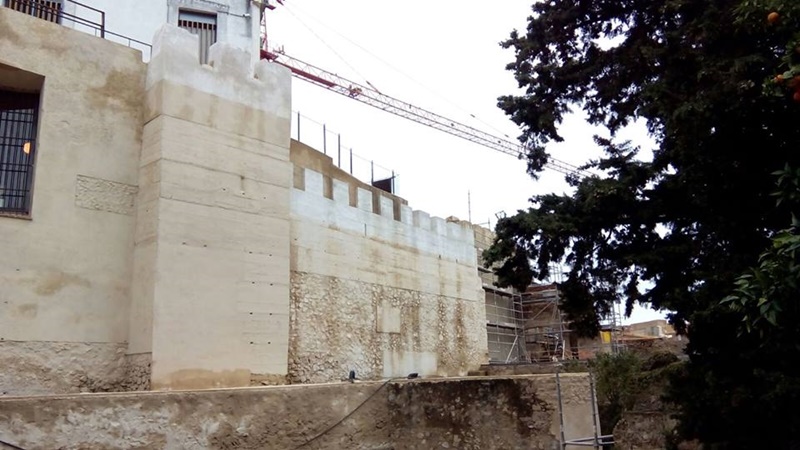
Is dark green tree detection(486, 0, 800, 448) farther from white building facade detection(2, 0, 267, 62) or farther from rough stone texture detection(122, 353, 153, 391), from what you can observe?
white building facade detection(2, 0, 267, 62)

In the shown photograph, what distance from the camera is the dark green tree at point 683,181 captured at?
578cm

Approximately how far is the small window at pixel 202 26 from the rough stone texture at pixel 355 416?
9.22 metres

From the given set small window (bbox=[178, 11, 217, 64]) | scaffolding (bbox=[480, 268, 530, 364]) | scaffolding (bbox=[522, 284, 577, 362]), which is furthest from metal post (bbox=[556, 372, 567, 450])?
scaffolding (bbox=[522, 284, 577, 362])

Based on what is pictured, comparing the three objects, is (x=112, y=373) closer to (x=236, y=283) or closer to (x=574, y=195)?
(x=236, y=283)

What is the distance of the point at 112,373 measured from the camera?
783 centimetres

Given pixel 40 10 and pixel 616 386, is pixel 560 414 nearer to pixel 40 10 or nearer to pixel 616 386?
pixel 616 386

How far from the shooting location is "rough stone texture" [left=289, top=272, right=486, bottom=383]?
1072cm

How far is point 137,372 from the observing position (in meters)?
Result: 7.67

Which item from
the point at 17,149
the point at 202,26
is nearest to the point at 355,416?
the point at 17,149

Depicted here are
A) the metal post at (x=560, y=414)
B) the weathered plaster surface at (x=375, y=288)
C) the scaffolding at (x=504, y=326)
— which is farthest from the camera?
the scaffolding at (x=504, y=326)

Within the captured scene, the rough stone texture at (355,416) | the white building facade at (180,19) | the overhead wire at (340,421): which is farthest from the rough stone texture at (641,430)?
the white building facade at (180,19)

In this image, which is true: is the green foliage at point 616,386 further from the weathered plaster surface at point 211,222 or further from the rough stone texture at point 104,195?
the rough stone texture at point 104,195

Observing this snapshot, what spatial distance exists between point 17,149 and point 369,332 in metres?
6.85

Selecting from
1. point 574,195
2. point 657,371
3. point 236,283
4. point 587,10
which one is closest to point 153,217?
point 236,283
